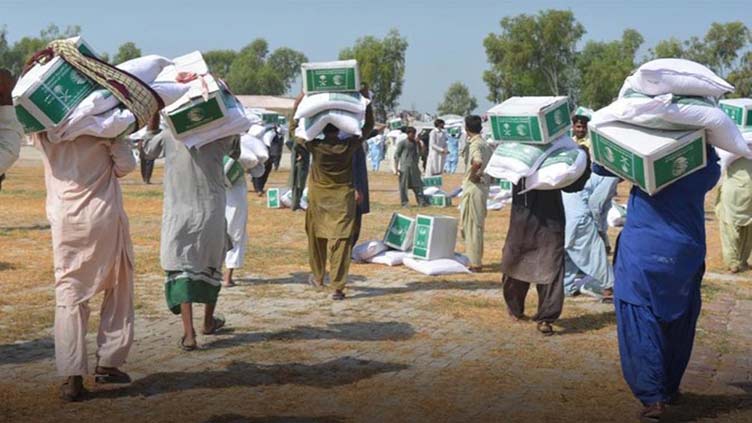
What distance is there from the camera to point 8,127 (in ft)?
19.5

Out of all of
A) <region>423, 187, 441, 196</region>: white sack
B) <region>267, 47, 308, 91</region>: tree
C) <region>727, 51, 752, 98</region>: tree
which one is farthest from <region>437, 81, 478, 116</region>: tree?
<region>423, 187, 441, 196</region>: white sack

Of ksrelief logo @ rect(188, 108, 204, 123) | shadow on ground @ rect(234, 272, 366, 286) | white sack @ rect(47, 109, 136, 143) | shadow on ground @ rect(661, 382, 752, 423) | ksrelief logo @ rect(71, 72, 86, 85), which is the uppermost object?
ksrelief logo @ rect(71, 72, 86, 85)

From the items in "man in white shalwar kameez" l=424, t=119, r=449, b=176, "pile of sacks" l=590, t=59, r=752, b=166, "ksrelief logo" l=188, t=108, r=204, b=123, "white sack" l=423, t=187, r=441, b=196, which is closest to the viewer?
"pile of sacks" l=590, t=59, r=752, b=166

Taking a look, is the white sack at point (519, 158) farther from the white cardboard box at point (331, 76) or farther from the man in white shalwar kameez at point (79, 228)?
the man in white shalwar kameez at point (79, 228)

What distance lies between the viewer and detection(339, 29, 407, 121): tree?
90375mm

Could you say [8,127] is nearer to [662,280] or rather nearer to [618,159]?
[618,159]

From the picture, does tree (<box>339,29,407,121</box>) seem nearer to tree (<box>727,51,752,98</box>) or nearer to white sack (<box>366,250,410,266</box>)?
tree (<box>727,51,752,98</box>)

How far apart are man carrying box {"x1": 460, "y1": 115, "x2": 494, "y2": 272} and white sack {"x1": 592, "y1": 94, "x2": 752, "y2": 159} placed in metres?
5.99

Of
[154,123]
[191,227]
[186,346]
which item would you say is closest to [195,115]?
[154,123]

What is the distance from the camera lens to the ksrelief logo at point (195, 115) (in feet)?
23.1

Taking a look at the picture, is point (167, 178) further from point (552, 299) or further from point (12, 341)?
point (552, 299)

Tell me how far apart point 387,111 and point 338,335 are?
3286 inches

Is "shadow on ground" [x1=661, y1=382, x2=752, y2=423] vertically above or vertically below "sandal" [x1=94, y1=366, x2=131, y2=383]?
below

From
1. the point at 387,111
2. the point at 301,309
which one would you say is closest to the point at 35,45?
the point at 387,111
